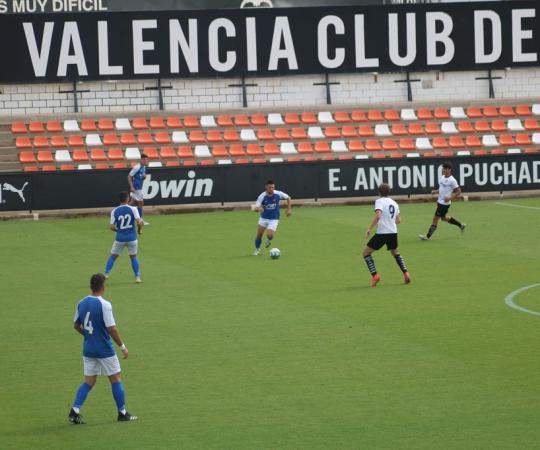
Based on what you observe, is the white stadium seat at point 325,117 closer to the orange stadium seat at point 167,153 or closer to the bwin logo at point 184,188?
the orange stadium seat at point 167,153

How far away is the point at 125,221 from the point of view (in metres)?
→ 22.3

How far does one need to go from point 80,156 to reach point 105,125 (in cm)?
209

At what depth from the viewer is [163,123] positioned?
41.5 metres

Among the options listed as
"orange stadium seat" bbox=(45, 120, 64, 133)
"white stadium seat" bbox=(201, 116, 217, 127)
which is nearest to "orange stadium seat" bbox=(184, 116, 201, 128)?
"white stadium seat" bbox=(201, 116, 217, 127)

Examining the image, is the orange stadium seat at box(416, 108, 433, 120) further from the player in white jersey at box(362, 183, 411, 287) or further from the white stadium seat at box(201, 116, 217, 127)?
the player in white jersey at box(362, 183, 411, 287)

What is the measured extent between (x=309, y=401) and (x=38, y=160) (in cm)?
2720

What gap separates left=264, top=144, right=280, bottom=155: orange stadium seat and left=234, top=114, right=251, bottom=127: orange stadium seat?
1407 millimetres

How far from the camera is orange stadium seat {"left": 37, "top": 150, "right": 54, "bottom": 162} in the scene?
3903 centimetres

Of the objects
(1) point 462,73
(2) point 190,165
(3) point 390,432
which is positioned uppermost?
(1) point 462,73

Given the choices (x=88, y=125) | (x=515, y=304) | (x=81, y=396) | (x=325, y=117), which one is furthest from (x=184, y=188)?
(x=81, y=396)

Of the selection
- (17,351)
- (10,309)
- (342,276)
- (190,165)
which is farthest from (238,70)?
(17,351)

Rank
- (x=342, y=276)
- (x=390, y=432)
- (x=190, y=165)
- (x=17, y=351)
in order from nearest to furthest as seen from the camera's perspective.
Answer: (x=390, y=432) → (x=17, y=351) → (x=342, y=276) → (x=190, y=165)

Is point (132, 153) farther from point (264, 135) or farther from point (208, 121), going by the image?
point (264, 135)

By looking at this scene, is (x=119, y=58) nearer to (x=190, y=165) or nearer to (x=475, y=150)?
(x=190, y=165)
